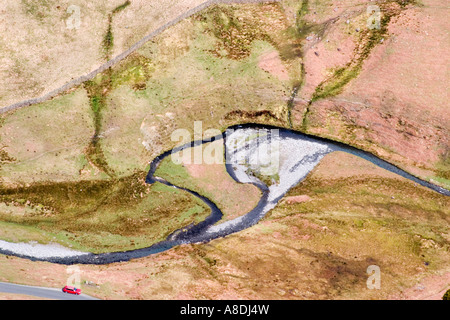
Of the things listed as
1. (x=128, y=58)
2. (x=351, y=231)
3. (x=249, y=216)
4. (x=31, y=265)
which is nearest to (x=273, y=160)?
(x=249, y=216)

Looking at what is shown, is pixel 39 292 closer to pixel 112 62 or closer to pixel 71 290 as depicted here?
pixel 71 290

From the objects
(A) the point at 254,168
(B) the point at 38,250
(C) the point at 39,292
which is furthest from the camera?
(A) the point at 254,168

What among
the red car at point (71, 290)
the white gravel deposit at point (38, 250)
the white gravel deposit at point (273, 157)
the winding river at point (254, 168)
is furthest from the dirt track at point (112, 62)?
the red car at point (71, 290)

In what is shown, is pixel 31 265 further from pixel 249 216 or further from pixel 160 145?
pixel 249 216

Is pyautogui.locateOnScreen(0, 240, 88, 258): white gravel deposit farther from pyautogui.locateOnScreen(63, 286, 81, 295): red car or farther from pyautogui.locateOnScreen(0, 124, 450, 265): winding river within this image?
pyautogui.locateOnScreen(63, 286, 81, 295): red car

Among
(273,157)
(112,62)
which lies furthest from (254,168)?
(112,62)

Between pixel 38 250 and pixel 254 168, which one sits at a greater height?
pixel 254 168

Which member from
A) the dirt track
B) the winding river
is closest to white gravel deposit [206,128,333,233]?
the winding river
